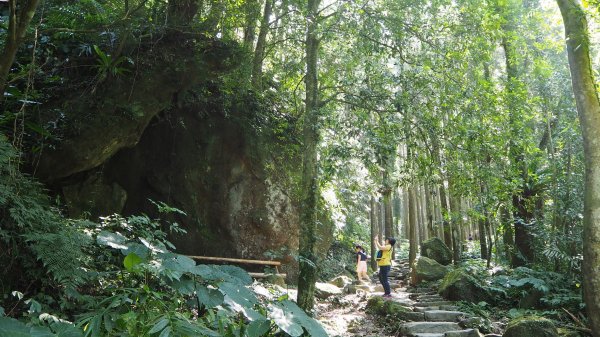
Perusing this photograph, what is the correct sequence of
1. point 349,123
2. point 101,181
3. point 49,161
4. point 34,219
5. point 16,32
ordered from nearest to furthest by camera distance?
point 16,32
point 34,219
point 49,161
point 349,123
point 101,181

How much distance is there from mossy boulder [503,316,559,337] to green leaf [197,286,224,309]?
5661 mm

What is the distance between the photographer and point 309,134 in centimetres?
727

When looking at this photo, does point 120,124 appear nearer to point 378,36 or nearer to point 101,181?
point 101,181

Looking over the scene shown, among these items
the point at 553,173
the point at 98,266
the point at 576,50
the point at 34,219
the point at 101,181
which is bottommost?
the point at 98,266

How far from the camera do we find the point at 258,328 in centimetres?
239

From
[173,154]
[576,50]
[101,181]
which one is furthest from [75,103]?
[576,50]

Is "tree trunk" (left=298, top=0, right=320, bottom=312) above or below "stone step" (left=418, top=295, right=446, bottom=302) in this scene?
above

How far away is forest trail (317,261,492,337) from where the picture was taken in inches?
291

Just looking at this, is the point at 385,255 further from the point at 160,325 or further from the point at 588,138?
the point at 160,325

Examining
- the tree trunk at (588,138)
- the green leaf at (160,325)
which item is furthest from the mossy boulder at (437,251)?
the green leaf at (160,325)

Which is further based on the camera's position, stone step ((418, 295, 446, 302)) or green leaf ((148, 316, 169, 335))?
stone step ((418, 295, 446, 302))

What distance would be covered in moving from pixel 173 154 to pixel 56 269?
7075 mm

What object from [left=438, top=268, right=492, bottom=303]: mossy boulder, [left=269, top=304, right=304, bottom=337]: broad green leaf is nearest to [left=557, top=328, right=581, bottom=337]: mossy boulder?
[left=438, top=268, right=492, bottom=303]: mossy boulder

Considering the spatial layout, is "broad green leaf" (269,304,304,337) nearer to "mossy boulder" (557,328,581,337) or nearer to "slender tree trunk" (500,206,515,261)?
"mossy boulder" (557,328,581,337)
